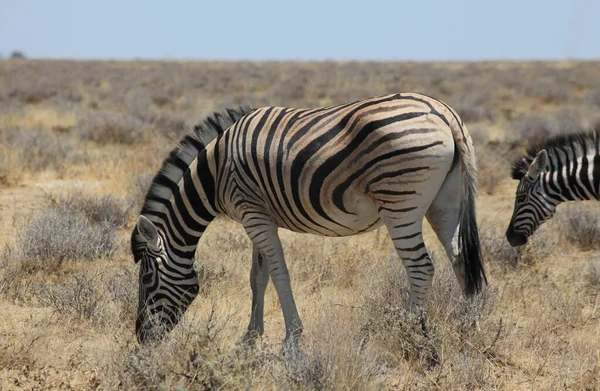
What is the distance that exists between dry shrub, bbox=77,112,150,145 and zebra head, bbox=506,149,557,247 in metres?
9.44

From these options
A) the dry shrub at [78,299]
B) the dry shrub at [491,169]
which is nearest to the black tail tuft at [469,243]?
the dry shrub at [78,299]

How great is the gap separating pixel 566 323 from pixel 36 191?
777 centimetres

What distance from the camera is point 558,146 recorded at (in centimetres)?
648

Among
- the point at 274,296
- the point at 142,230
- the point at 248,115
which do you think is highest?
the point at 248,115

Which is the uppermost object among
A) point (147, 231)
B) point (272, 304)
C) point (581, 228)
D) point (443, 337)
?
point (147, 231)

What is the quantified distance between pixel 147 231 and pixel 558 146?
4.12 meters

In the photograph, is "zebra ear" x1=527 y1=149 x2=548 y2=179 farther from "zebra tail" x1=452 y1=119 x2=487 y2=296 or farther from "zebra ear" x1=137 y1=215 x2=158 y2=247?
"zebra ear" x1=137 y1=215 x2=158 y2=247

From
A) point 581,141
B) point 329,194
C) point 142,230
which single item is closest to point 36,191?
point 142,230

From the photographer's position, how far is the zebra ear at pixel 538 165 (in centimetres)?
628

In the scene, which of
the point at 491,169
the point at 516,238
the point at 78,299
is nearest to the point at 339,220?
the point at 78,299

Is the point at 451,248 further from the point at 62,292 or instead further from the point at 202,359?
the point at 62,292

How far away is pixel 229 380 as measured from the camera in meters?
3.62

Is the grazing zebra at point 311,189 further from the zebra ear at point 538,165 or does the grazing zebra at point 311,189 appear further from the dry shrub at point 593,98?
the dry shrub at point 593,98

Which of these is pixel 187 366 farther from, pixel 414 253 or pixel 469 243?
pixel 469 243
